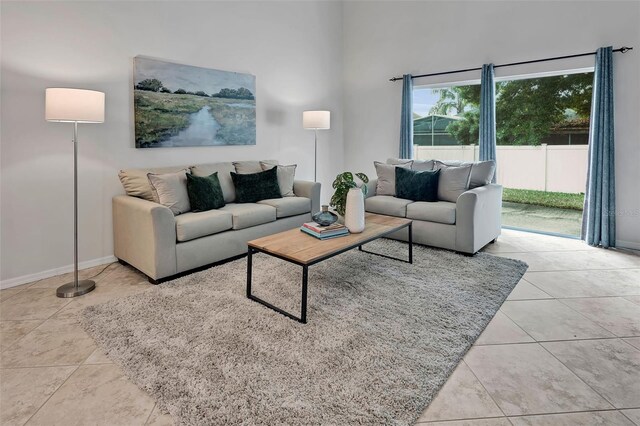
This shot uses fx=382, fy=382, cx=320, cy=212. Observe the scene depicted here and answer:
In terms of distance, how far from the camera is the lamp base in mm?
2926

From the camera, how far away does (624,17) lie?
3984 mm

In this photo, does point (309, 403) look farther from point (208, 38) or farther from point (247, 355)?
point (208, 38)

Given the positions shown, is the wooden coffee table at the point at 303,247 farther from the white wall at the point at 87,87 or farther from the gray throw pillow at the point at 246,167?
the white wall at the point at 87,87

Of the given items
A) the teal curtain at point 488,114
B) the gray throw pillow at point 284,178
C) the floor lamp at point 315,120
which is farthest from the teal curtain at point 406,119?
the gray throw pillow at point 284,178

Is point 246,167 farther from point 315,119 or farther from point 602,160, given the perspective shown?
point 602,160

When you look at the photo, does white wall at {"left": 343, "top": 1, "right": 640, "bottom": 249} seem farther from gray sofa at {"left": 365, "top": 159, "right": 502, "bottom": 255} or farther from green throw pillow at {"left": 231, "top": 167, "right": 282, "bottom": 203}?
green throw pillow at {"left": 231, "top": 167, "right": 282, "bottom": 203}

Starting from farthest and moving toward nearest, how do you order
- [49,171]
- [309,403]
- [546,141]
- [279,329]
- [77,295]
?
[546,141], [49,171], [77,295], [279,329], [309,403]

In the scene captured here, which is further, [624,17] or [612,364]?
[624,17]

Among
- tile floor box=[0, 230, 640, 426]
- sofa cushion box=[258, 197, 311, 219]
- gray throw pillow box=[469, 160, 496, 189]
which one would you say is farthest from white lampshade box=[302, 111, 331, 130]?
tile floor box=[0, 230, 640, 426]

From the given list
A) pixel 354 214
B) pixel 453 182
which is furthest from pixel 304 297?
pixel 453 182

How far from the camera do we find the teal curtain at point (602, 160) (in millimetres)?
4059

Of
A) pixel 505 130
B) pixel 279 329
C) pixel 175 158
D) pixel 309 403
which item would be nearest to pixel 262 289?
pixel 279 329

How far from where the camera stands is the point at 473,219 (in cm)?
374

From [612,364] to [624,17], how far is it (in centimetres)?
381
